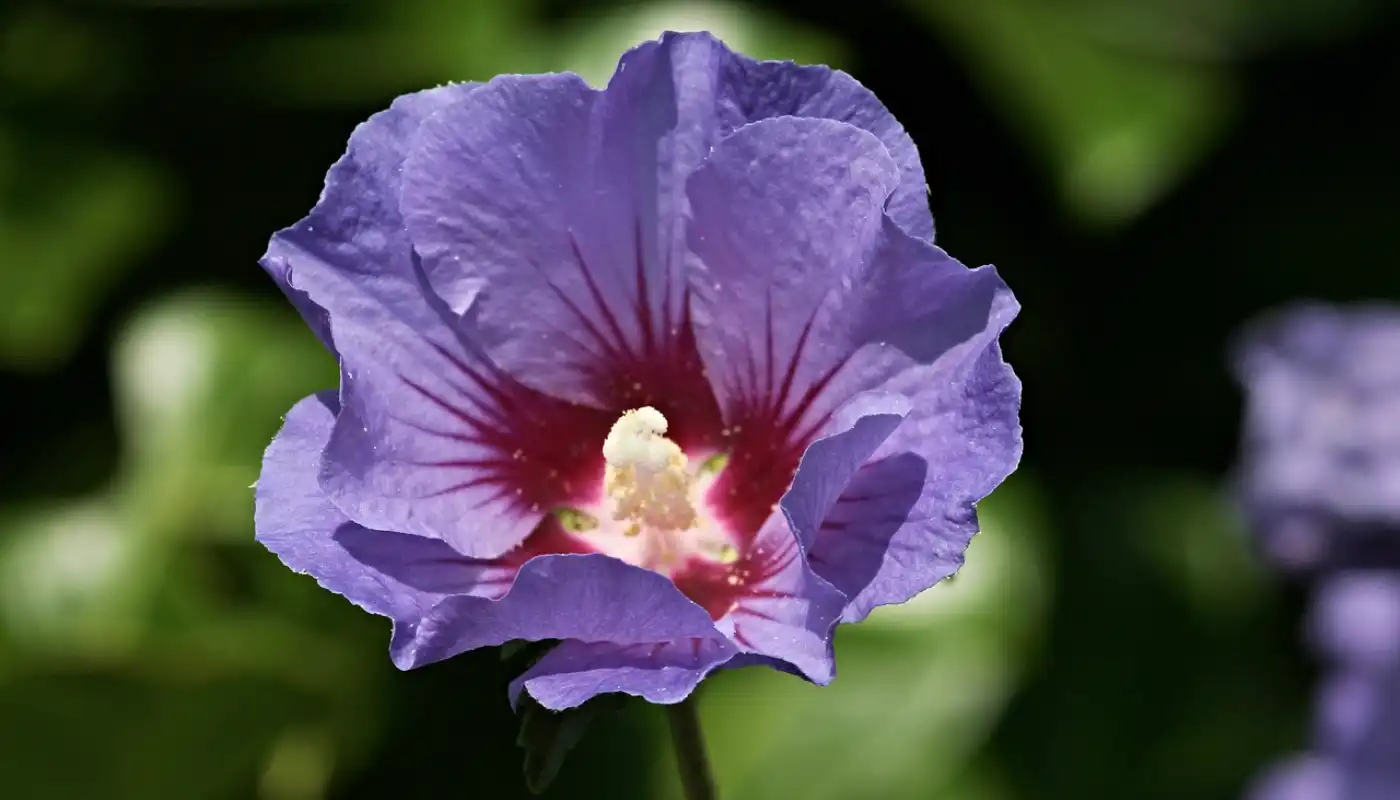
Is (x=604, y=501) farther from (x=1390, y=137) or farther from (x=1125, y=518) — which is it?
(x=1390, y=137)

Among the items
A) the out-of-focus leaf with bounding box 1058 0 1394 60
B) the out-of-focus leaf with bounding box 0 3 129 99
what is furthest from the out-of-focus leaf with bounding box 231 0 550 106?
the out-of-focus leaf with bounding box 1058 0 1394 60

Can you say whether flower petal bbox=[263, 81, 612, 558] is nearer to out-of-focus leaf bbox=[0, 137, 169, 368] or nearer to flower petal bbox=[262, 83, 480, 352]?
flower petal bbox=[262, 83, 480, 352]

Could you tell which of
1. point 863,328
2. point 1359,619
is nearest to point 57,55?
point 863,328

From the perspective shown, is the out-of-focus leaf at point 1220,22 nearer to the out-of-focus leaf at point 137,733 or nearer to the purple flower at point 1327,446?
the purple flower at point 1327,446

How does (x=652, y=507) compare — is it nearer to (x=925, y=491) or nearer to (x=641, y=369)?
(x=641, y=369)

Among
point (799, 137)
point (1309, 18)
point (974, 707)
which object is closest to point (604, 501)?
point (799, 137)

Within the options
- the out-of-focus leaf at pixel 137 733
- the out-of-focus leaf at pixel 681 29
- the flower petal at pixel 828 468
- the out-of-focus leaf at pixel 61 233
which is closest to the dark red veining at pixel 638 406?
the flower petal at pixel 828 468
